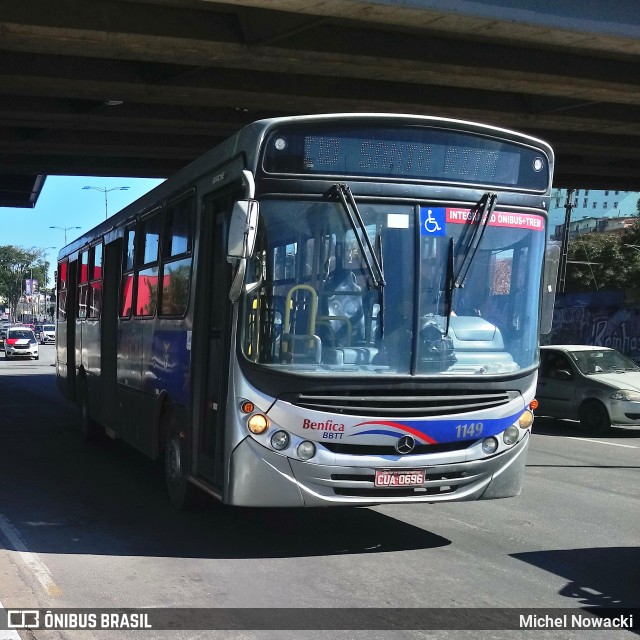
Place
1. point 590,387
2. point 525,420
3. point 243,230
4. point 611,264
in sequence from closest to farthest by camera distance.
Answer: point 243,230 → point 525,420 → point 590,387 → point 611,264

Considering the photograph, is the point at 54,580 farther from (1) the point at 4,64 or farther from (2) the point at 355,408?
(1) the point at 4,64

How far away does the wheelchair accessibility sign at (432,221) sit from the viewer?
7.02 meters

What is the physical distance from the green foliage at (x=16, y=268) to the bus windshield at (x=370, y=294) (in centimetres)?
16197

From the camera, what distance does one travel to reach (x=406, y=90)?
51.6 ft

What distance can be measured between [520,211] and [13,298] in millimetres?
168671

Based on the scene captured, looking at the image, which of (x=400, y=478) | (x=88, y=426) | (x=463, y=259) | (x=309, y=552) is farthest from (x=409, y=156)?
(x=88, y=426)

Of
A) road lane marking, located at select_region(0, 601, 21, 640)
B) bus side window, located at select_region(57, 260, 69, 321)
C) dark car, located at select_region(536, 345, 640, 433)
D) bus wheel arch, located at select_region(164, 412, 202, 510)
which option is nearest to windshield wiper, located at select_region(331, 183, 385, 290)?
bus wheel arch, located at select_region(164, 412, 202, 510)

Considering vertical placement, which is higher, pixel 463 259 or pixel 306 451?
pixel 463 259

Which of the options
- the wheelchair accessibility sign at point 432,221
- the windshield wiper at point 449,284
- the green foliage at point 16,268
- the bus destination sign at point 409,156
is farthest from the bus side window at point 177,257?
the green foliage at point 16,268

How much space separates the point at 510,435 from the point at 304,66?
764 cm

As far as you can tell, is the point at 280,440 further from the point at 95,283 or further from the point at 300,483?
the point at 95,283

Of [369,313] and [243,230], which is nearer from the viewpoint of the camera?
[243,230]

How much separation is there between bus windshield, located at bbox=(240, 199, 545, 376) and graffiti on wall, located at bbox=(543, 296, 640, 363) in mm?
26999

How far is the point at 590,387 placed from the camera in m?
16.9
